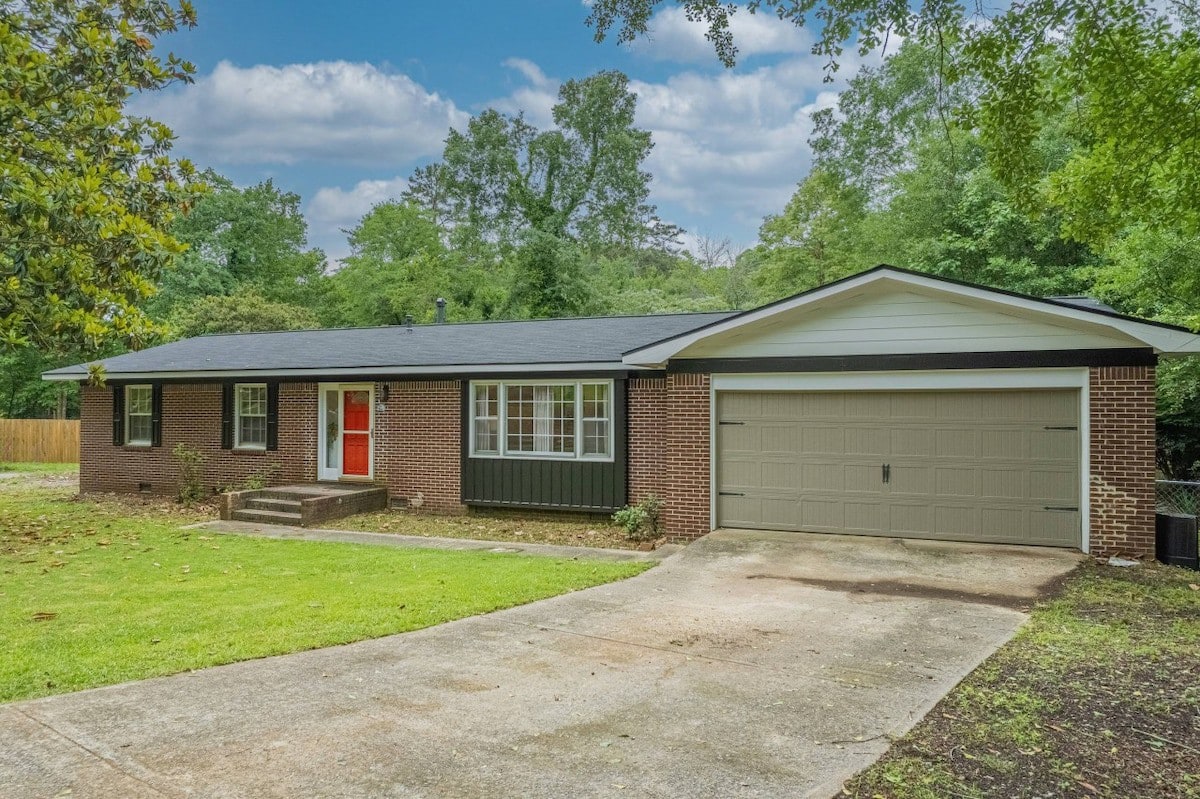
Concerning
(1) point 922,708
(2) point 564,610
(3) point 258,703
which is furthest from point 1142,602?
(3) point 258,703

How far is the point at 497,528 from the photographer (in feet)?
39.5

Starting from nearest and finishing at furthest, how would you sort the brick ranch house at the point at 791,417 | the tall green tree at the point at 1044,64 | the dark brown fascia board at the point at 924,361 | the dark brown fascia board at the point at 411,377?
the tall green tree at the point at 1044,64 → the dark brown fascia board at the point at 924,361 → the brick ranch house at the point at 791,417 → the dark brown fascia board at the point at 411,377

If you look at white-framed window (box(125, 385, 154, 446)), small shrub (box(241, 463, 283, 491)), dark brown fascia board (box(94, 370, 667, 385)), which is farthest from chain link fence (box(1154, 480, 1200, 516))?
white-framed window (box(125, 385, 154, 446))

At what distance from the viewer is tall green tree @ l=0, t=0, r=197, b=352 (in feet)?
22.9

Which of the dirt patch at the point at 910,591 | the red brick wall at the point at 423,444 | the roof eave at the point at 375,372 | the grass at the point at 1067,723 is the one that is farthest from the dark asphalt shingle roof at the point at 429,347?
the grass at the point at 1067,723

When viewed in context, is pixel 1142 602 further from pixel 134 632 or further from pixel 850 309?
pixel 134 632

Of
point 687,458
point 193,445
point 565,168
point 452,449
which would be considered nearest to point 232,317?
point 565,168

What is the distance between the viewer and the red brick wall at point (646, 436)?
11.7 meters

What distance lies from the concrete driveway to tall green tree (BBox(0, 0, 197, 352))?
4468 mm

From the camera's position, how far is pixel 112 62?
25.8 feet

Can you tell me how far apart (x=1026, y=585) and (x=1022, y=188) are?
4.13 metres

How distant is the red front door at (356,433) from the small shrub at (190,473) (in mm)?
3066

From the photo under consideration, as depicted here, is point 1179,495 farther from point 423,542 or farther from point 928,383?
point 423,542

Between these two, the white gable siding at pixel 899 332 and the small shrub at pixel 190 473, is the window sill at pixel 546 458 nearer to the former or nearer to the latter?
the white gable siding at pixel 899 332
